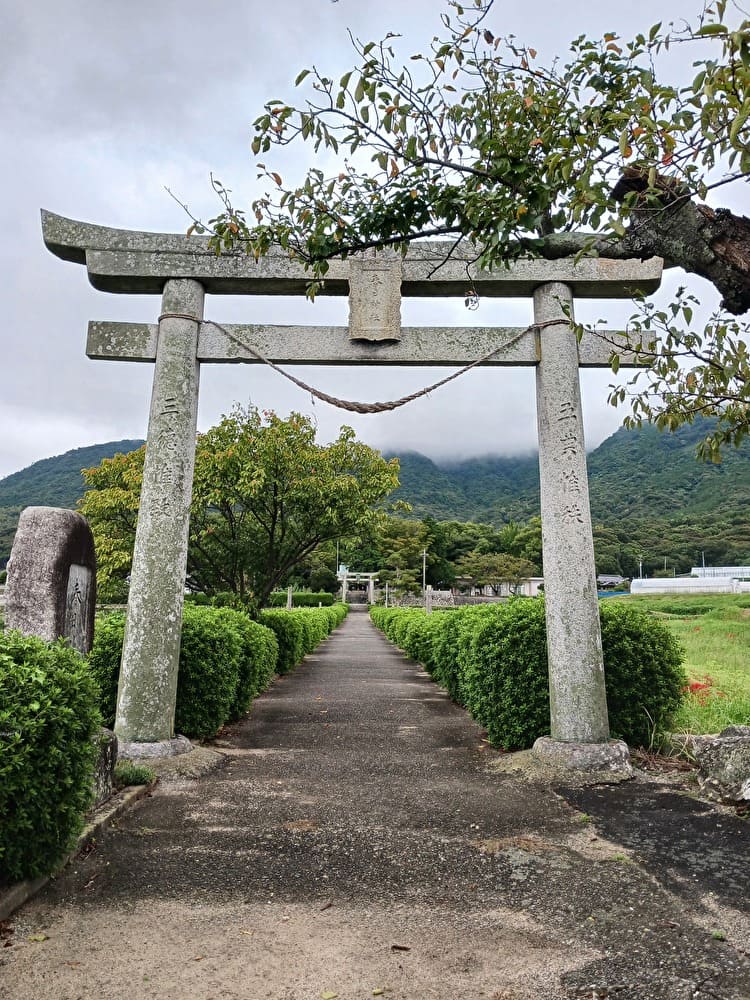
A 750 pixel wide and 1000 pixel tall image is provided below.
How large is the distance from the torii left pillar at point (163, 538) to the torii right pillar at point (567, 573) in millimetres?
3000

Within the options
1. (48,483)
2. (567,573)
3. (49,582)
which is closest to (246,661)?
(49,582)

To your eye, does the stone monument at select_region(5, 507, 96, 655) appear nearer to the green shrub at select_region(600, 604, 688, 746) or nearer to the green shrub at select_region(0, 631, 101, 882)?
the green shrub at select_region(0, 631, 101, 882)

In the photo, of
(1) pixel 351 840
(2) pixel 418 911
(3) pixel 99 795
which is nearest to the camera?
(2) pixel 418 911

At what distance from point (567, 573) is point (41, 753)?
152 inches

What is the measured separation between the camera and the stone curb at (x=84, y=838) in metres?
2.67

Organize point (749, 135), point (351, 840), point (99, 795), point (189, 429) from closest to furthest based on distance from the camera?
point (749, 135) < point (351, 840) < point (99, 795) < point (189, 429)

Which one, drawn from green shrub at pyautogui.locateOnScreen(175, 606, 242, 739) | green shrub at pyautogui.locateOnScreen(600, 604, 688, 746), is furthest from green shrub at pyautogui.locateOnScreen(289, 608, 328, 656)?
green shrub at pyautogui.locateOnScreen(600, 604, 688, 746)

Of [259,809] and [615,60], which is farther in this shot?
[259,809]

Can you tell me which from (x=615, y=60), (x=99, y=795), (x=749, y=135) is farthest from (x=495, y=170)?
(x=99, y=795)

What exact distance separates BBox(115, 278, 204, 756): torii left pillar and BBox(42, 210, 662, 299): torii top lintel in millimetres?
244

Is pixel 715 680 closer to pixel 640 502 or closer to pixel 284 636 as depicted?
pixel 284 636

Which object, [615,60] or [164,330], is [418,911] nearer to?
[615,60]

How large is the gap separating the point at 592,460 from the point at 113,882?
3374 inches

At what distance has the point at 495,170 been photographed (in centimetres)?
240
